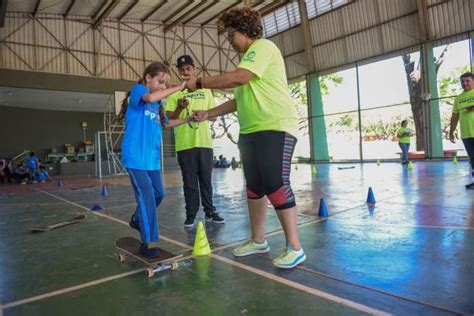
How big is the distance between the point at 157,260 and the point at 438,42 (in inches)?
682

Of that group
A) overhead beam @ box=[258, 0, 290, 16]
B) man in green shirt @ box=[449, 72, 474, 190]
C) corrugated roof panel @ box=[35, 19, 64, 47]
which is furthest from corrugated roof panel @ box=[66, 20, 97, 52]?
man in green shirt @ box=[449, 72, 474, 190]

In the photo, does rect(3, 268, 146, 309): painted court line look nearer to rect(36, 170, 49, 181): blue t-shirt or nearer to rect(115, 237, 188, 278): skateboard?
rect(115, 237, 188, 278): skateboard

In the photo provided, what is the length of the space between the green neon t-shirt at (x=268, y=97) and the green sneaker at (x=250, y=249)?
85 centimetres

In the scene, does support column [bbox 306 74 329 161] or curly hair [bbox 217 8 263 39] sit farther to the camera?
support column [bbox 306 74 329 161]

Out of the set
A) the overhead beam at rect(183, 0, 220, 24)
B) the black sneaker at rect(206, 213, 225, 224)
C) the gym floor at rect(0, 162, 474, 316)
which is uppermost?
the overhead beam at rect(183, 0, 220, 24)

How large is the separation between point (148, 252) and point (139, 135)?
32.9 inches

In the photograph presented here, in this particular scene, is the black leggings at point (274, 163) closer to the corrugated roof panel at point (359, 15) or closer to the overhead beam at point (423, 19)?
the overhead beam at point (423, 19)

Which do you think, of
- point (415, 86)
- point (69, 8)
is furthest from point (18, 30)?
point (415, 86)

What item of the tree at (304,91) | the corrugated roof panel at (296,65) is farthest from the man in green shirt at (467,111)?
the tree at (304,91)

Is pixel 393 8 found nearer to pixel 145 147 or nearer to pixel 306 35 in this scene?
pixel 306 35

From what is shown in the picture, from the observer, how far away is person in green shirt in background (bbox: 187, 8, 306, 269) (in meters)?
2.37

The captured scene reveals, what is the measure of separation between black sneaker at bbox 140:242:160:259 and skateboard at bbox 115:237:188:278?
0.02m

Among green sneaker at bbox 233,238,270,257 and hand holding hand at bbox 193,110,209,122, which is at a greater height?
hand holding hand at bbox 193,110,209,122

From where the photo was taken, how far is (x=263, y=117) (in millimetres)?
2451
